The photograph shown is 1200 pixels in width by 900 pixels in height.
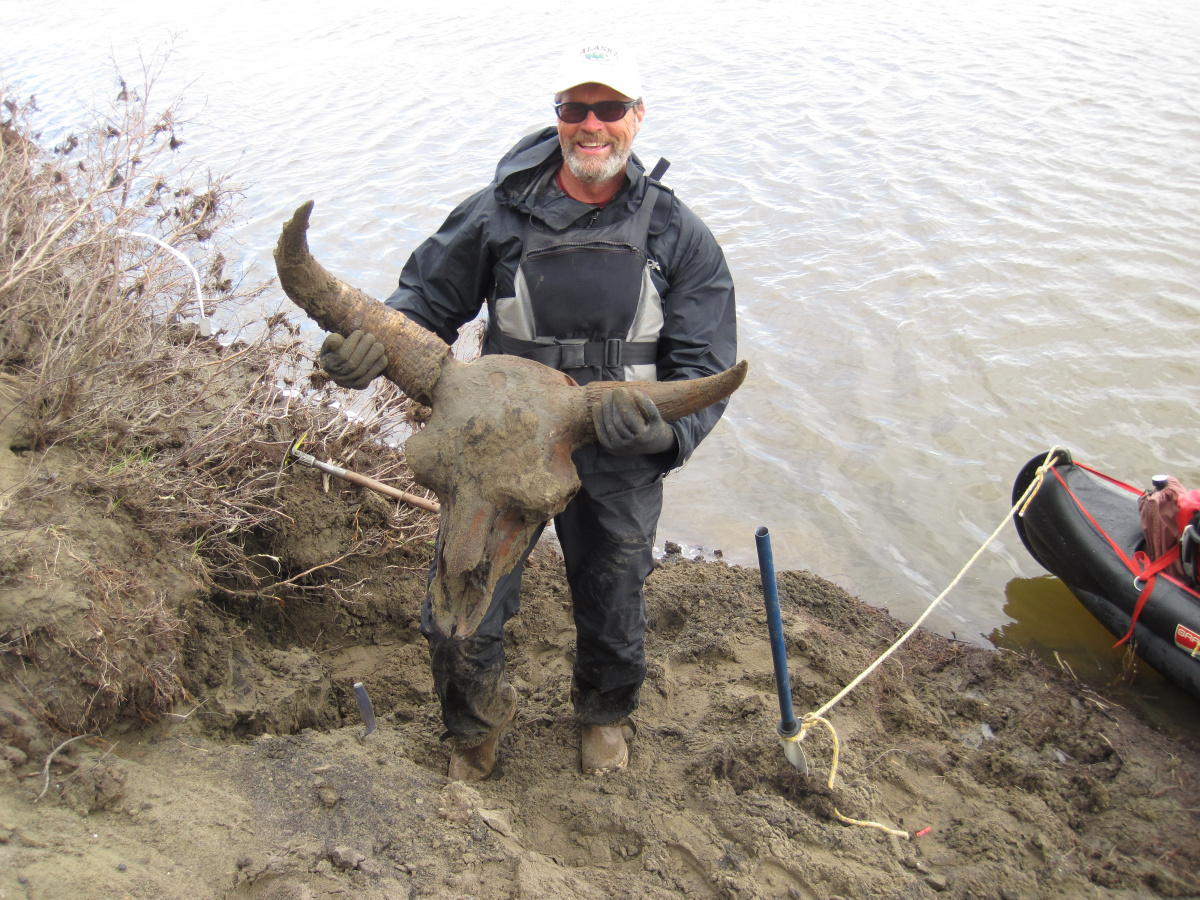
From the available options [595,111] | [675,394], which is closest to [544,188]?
[595,111]

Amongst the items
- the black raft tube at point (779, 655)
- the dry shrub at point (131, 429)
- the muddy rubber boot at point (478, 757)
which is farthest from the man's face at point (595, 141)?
the dry shrub at point (131, 429)

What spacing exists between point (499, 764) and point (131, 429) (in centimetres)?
228

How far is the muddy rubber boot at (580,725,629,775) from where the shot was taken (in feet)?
11.7

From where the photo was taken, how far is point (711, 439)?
726 cm

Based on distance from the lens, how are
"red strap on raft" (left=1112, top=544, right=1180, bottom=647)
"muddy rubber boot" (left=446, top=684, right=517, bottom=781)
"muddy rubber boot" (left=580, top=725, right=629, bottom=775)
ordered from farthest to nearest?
"red strap on raft" (left=1112, top=544, right=1180, bottom=647) < "muddy rubber boot" (left=580, top=725, right=629, bottom=775) < "muddy rubber boot" (left=446, top=684, right=517, bottom=781)

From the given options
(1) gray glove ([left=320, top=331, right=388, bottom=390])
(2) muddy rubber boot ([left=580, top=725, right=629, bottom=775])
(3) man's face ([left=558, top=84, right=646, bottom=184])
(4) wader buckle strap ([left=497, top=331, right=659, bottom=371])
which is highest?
(3) man's face ([left=558, top=84, right=646, bottom=184])

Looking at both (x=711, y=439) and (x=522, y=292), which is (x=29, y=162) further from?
(x=711, y=439)

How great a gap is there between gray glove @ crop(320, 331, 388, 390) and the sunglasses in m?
1.13

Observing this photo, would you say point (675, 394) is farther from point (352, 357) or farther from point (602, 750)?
point (602, 750)

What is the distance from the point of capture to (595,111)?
3.10 metres

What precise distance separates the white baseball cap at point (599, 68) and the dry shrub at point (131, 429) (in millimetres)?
2422

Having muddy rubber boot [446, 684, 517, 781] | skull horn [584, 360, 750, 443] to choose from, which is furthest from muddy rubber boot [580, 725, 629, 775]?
skull horn [584, 360, 750, 443]

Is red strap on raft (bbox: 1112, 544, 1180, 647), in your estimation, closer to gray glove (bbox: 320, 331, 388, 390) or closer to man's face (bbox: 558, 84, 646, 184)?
man's face (bbox: 558, 84, 646, 184)

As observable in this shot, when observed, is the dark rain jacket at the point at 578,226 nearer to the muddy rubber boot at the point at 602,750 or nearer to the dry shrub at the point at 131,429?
the muddy rubber boot at the point at 602,750
